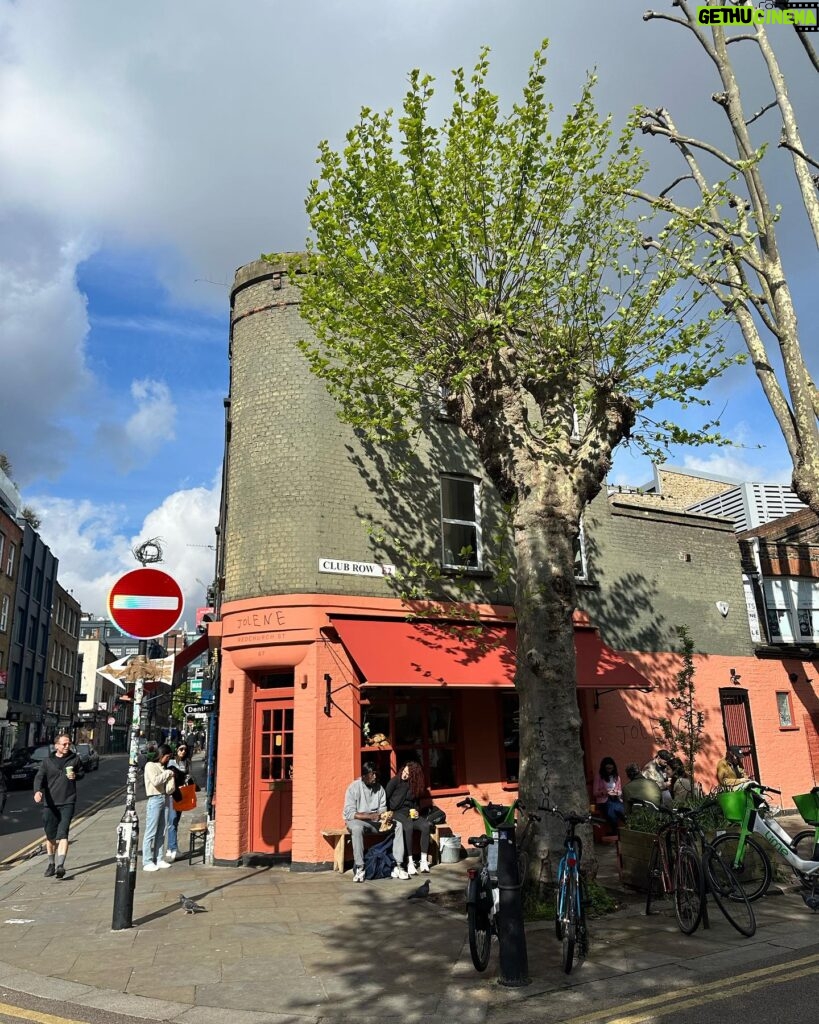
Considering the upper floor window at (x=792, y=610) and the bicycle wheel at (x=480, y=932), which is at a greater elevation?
the upper floor window at (x=792, y=610)

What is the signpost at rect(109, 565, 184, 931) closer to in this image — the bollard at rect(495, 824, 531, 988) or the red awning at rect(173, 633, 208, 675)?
the bollard at rect(495, 824, 531, 988)

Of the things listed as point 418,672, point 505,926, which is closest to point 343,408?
point 418,672

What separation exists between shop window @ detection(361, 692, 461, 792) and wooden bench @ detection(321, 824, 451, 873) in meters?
1.20

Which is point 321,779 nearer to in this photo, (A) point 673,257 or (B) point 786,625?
(A) point 673,257

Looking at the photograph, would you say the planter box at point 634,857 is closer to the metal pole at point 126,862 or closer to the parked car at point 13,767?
the metal pole at point 126,862

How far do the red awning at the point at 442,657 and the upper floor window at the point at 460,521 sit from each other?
142cm

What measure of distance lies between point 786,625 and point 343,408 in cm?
1274

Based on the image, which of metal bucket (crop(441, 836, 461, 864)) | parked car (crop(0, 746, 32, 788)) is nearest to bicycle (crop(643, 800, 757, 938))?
metal bucket (crop(441, 836, 461, 864))

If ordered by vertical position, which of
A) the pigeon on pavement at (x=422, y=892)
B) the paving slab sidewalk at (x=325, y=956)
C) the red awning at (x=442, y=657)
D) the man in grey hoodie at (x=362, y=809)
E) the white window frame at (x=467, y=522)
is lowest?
the paving slab sidewalk at (x=325, y=956)

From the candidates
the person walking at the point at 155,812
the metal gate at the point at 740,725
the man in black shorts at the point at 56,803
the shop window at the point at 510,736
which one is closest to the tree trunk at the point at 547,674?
the shop window at the point at 510,736

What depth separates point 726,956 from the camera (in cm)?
614

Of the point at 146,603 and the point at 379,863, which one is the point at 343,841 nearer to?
the point at 379,863

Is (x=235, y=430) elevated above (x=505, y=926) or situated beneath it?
elevated above

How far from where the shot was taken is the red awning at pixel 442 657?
11.1 m
